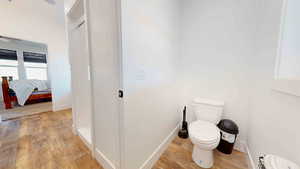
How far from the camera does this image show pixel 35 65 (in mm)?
3260

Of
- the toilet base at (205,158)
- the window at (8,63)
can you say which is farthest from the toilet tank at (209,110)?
the window at (8,63)

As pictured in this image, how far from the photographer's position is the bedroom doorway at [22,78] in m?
2.76

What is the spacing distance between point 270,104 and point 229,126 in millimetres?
590

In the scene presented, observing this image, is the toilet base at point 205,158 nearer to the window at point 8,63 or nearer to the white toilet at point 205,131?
the white toilet at point 205,131

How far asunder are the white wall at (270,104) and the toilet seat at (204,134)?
0.39 metres

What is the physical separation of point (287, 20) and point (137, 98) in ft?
4.58

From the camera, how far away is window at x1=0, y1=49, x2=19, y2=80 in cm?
276

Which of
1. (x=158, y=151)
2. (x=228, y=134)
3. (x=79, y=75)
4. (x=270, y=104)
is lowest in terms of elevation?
(x=158, y=151)

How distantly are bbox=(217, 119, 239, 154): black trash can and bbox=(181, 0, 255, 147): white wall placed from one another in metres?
0.20

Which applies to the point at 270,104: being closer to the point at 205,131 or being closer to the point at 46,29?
the point at 205,131

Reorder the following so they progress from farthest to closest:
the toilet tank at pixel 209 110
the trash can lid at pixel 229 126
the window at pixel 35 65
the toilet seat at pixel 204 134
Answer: the window at pixel 35 65
the toilet tank at pixel 209 110
the trash can lid at pixel 229 126
the toilet seat at pixel 204 134

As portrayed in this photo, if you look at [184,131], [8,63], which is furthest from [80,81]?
[8,63]

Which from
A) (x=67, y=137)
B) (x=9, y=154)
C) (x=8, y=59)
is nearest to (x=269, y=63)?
(x=67, y=137)

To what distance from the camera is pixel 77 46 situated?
68.2 inches
